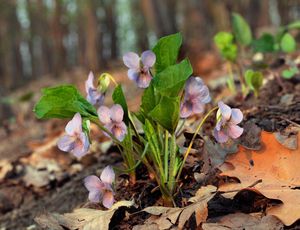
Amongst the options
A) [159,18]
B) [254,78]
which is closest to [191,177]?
[254,78]

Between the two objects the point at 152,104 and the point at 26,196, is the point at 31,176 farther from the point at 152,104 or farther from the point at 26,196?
the point at 152,104

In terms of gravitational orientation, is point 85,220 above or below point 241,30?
below

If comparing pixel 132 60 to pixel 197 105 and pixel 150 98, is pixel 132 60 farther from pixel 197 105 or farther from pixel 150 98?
pixel 197 105

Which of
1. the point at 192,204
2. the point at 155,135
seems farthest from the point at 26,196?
the point at 192,204

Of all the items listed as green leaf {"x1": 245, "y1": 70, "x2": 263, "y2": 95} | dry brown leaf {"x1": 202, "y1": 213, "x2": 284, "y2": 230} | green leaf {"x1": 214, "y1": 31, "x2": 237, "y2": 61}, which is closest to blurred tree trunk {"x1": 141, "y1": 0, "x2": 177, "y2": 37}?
green leaf {"x1": 214, "y1": 31, "x2": 237, "y2": 61}

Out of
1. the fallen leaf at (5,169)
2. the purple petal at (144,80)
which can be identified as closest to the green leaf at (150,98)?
the purple petal at (144,80)

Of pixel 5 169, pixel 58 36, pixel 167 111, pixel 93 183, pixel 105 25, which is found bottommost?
pixel 105 25

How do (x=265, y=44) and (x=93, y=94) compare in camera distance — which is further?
(x=265, y=44)
